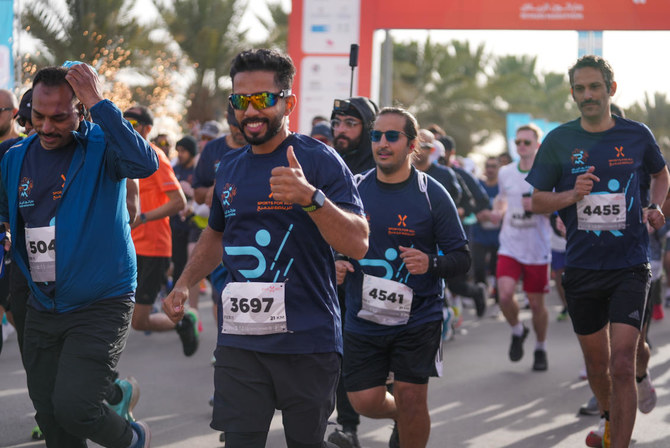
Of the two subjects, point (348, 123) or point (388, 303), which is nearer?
point (388, 303)

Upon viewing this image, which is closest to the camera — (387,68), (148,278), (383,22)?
(148,278)

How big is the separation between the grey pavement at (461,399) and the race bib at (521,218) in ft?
4.31

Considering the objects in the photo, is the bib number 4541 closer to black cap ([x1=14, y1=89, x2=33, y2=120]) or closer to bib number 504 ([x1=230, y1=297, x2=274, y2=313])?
bib number 504 ([x1=230, y1=297, x2=274, y2=313])

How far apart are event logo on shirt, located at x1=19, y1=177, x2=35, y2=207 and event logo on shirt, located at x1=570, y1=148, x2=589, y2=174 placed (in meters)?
3.07

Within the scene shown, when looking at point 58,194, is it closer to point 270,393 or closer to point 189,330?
point 270,393

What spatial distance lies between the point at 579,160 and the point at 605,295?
80 cm

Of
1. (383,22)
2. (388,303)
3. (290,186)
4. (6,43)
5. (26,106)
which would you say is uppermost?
(383,22)

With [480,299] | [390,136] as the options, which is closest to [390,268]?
[390,136]

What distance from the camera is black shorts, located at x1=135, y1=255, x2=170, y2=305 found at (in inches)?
300

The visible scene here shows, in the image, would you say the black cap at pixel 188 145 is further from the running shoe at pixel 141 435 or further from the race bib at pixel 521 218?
the running shoe at pixel 141 435

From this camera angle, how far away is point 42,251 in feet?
14.4

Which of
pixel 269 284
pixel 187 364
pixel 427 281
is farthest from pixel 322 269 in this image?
pixel 187 364

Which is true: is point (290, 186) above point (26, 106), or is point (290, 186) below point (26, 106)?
below

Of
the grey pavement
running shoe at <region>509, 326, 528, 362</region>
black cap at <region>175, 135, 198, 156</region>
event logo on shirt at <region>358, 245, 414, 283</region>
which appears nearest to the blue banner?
black cap at <region>175, 135, 198, 156</region>
